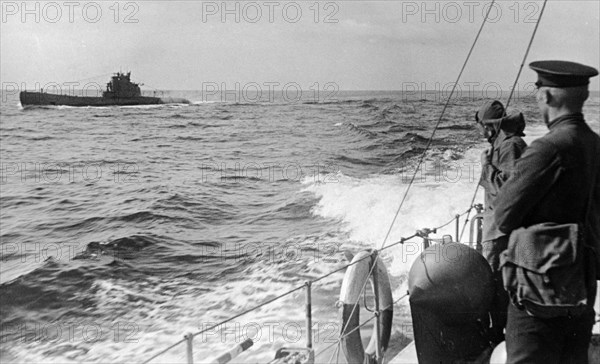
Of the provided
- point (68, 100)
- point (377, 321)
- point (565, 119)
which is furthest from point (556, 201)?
point (68, 100)

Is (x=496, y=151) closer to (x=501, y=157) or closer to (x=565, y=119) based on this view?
(x=501, y=157)

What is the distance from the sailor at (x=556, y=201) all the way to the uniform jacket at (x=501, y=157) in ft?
4.52

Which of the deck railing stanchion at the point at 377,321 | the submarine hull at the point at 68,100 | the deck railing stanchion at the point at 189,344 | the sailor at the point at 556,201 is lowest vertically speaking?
the deck railing stanchion at the point at 377,321

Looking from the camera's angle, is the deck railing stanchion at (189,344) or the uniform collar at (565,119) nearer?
the uniform collar at (565,119)

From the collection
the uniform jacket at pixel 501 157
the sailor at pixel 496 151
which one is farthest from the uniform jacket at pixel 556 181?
the uniform jacket at pixel 501 157

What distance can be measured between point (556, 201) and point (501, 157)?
1600 mm

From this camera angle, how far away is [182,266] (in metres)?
10.6

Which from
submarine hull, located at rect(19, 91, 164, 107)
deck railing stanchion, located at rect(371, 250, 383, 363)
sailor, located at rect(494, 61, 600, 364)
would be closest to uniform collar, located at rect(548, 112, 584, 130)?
sailor, located at rect(494, 61, 600, 364)

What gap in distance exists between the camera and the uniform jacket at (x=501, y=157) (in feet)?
11.7

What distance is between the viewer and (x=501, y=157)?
3.61 m

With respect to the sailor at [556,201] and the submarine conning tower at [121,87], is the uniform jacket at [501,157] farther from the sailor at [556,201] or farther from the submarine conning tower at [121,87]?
the submarine conning tower at [121,87]

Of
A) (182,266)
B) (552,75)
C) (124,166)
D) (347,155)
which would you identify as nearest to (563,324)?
(552,75)

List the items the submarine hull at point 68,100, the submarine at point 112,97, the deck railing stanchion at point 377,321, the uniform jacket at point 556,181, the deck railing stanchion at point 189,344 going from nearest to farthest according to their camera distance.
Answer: the uniform jacket at point 556,181, the deck railing stanchion at point 189,344, the deck railing stanchion at point 377,321, the submarine hull at point 68,100, the submarine at point 112,97

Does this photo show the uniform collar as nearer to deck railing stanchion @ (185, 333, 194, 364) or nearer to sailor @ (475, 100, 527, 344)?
sailor @ (475, 100, 527, 344)
